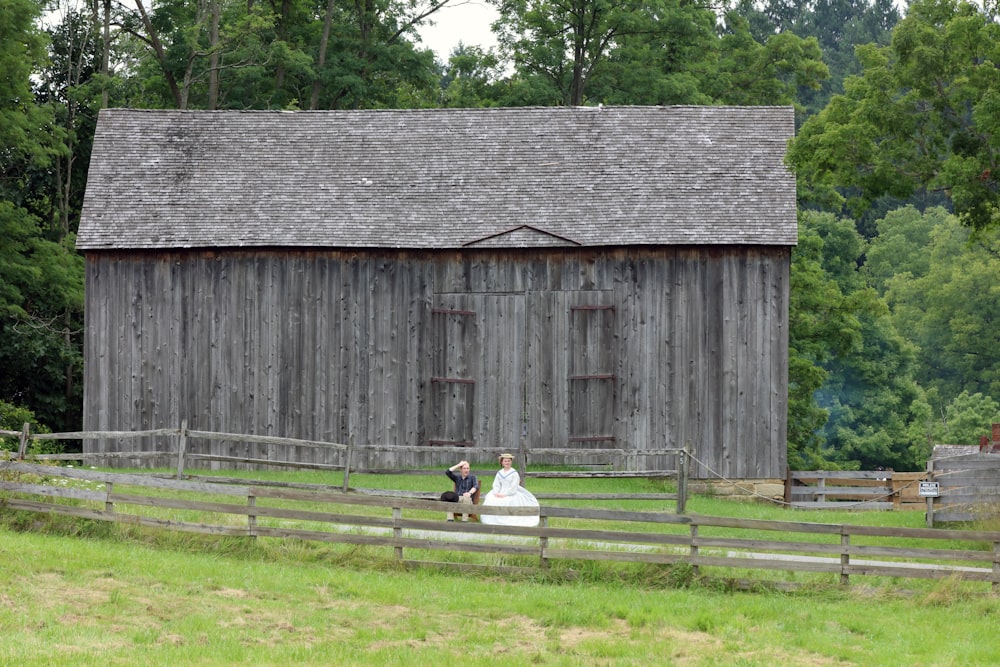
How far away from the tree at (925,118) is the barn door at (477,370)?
7418mm

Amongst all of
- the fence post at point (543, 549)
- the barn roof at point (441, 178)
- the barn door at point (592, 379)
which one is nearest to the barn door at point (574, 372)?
the barn door at point (592, 379)

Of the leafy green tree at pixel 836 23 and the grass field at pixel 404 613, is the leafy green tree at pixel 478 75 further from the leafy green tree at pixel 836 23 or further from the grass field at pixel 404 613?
the leafy green tree at pixel 836 23

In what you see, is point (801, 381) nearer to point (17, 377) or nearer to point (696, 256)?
point (696, 256)

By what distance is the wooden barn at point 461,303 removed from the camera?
29188 millimetres

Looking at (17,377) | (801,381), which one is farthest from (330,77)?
(801,381)

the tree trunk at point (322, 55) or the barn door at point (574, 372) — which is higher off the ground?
the tree trunk at point (322, 55)

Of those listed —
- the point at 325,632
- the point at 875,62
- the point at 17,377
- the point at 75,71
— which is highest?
the point at 75,71

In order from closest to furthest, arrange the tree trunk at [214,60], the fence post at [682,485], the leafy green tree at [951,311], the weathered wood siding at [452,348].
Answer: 1. the fence post at [682,485]
2. the weathered wood siding at [452,348]
3. the tree trunk at [214,60]
4. the leafy green tree at [951,311]

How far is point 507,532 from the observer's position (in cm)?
1931

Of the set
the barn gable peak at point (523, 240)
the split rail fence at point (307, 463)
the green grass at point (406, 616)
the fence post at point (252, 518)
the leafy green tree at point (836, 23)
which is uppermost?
the leafy green tree at point (836, 23)

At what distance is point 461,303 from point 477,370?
1.42m

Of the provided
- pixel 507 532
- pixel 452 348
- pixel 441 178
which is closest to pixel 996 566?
pixel 507 532

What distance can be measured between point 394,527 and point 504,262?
11.0 m

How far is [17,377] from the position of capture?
3578 centimetres
